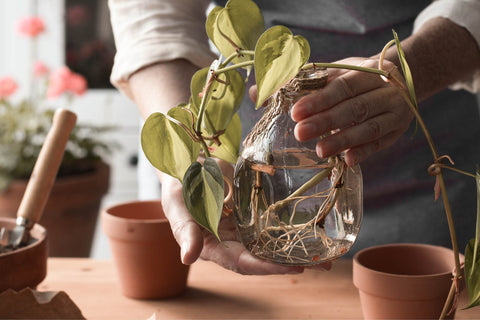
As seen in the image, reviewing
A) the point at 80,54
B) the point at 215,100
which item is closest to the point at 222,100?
the point at 215,100

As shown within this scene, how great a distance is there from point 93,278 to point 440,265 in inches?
15.7

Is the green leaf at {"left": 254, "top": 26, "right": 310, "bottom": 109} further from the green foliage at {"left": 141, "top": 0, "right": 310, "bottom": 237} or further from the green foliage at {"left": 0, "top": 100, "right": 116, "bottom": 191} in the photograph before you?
the green foliage at {"left": 0, "top": 100, "right": 116, "bottom": 191}

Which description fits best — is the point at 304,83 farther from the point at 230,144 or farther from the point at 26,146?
the point at 26,146

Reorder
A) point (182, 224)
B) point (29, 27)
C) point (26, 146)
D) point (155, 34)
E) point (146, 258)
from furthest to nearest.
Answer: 1. point (29, 27)
2. point (26, 146)
3. point (155, 34)
4. point (146, 258)
5. point (182, 224)

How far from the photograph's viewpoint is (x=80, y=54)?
8.14ft

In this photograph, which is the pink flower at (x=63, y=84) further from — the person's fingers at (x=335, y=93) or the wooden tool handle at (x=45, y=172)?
the person's fingers at (x=335, y=93)

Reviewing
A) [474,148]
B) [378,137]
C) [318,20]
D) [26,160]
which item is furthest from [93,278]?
[26,160]

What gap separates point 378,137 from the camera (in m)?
0.49

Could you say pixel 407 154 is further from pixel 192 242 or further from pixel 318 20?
pixel 192 242

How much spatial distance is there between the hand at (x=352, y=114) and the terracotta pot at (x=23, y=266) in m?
0.30

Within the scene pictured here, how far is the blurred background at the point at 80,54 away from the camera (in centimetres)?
243

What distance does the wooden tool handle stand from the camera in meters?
0.65

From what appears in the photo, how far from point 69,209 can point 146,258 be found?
78 centimetres

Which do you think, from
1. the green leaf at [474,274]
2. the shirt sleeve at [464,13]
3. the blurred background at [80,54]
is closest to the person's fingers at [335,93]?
the green leaf at [474,274]
